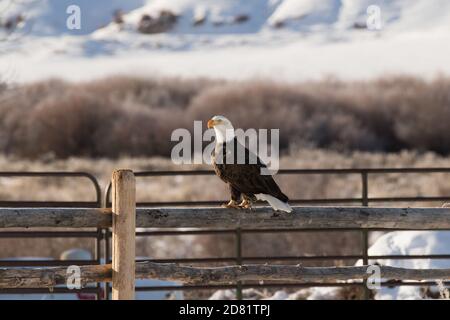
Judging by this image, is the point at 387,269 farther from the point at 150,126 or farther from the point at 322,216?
the point at 150,126

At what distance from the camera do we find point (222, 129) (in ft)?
22.8

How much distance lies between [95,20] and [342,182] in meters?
41.9

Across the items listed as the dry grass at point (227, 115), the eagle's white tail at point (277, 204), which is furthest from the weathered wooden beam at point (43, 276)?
the dry grass at point (227, 115)

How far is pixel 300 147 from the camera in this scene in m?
29.0

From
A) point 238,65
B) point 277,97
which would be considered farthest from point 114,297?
point 238,65

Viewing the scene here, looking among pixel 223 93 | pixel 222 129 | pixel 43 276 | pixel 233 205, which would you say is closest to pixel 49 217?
pixel 43 276

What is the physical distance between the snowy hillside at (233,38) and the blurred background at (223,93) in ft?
0.33

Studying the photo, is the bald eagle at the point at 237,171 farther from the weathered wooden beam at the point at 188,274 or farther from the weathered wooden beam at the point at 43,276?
the weathered wooden beam at the point at 43,276

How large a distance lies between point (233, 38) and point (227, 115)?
28.0 m

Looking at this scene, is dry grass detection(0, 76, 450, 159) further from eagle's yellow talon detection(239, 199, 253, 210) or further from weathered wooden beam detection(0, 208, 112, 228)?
weathered wooden beam detection(0, 208, 112, 228)

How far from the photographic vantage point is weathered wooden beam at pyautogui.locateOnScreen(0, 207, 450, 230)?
242 inches

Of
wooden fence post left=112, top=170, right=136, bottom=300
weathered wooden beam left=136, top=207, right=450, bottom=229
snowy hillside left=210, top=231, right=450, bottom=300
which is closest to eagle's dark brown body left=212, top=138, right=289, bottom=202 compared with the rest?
weathered wooden beam left=136, top=207, right=450, bottom=229

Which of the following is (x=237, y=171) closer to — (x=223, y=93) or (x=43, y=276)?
(x=43, y=276)

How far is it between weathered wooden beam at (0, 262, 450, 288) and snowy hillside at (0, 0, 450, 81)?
42335 mm
